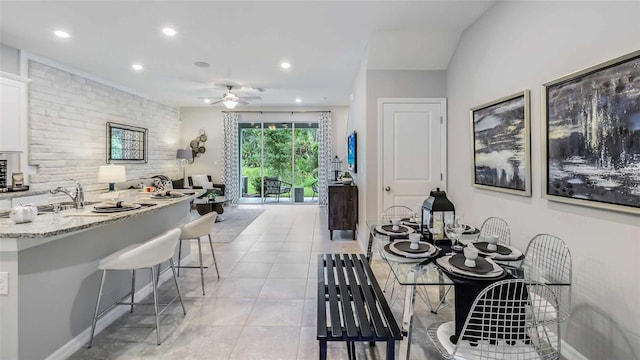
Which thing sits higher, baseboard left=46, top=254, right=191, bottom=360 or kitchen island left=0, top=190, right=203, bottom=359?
kitchen island left=0, top=190, right=203, bottom=359

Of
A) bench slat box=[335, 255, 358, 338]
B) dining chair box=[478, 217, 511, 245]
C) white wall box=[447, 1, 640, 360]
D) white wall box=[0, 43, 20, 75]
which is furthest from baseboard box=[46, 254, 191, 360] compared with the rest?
white wall box=[0, 43, 20, 75]

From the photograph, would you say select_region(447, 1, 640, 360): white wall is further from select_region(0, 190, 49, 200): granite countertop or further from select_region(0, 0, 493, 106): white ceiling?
select_region(0, 190, 49, 200): granite countertop

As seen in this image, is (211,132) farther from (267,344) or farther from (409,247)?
(409,247)

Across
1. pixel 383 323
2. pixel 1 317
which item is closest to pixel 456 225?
pixel 383 323

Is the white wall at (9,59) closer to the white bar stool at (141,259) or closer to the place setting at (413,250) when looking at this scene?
the white bar stool at (141,259)

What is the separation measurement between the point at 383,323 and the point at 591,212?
4.78 feet

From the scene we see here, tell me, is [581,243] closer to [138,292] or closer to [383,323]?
[383,323]

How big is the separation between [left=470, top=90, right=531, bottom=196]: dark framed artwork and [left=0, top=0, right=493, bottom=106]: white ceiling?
107 centimetres

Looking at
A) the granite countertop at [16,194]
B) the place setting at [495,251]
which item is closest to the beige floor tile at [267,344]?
the place setting at [495,251]

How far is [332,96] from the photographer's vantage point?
7.48m

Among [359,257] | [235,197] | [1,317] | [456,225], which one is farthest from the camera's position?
[235,197]

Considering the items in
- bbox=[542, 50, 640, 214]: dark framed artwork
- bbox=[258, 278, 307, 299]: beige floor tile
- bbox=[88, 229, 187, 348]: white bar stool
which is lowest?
bbox=[258, 278, 307, 299]: beige floor tile

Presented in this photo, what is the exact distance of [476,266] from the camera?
1.74 meters

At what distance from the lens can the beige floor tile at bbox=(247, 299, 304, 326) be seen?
2545 millimetres
